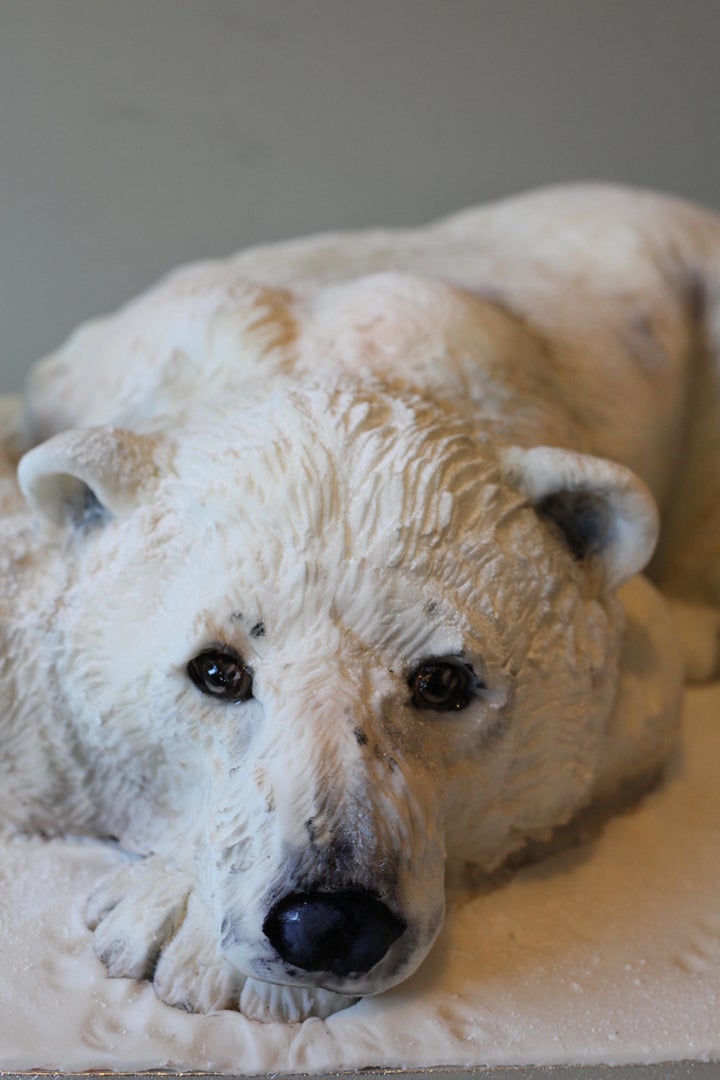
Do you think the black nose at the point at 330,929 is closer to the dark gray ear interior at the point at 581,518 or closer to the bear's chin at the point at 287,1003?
the bear's chin at the point at 287,1003

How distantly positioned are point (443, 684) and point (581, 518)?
352 millimetres

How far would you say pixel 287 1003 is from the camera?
1.35m

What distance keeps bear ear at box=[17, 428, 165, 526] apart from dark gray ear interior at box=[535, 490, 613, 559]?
1.81 feet

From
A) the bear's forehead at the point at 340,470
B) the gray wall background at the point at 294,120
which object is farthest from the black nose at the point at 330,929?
the gray wall background at the point at 294,120

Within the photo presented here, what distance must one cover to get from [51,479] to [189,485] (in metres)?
0.22

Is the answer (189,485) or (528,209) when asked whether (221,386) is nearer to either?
(189,485)

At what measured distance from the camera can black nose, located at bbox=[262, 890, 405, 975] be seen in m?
1.18

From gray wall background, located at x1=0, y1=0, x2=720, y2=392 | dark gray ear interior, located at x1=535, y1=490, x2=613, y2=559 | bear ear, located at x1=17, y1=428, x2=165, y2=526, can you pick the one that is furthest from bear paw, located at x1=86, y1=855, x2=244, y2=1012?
gray wall background, located at x1=0, y1=0, x2=720, y2=392

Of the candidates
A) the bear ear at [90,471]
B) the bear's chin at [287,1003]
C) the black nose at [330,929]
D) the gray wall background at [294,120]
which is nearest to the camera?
the black nose at [330,929]

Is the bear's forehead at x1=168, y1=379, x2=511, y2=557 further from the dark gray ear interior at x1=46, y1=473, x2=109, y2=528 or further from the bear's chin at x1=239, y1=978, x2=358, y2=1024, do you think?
the bear's chin at x1=239, y1=978, x2=358, y2=1024

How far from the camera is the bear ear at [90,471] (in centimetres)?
152

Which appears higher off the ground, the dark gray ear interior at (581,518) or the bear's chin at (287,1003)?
the dark gray ear interior at (581,518)

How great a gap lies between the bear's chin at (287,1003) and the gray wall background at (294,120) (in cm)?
227

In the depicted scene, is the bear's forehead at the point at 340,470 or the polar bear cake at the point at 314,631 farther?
the bear's forehead at the point at 340,470
